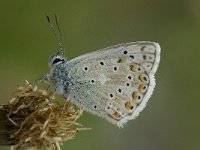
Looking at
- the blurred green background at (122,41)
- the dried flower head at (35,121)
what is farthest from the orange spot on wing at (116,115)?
the blurred green background at (122,41)

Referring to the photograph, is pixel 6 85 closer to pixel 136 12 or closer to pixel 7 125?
pixel 7 125

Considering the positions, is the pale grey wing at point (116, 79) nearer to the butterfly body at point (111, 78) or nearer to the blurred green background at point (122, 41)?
the butterfly body at point (111, 78)

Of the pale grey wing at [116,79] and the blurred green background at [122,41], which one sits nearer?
the pale grey wing at [116,79]

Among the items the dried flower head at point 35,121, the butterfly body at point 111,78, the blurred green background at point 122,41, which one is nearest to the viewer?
the dried flower head at point 35,121

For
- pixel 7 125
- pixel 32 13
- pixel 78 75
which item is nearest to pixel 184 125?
pixel 32 13

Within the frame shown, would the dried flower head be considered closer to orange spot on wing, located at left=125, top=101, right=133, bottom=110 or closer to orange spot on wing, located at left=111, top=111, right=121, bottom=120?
orange spot on wing, located at left=111, top=111, right=121, bottom=120

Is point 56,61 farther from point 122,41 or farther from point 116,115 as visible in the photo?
point 122,41
